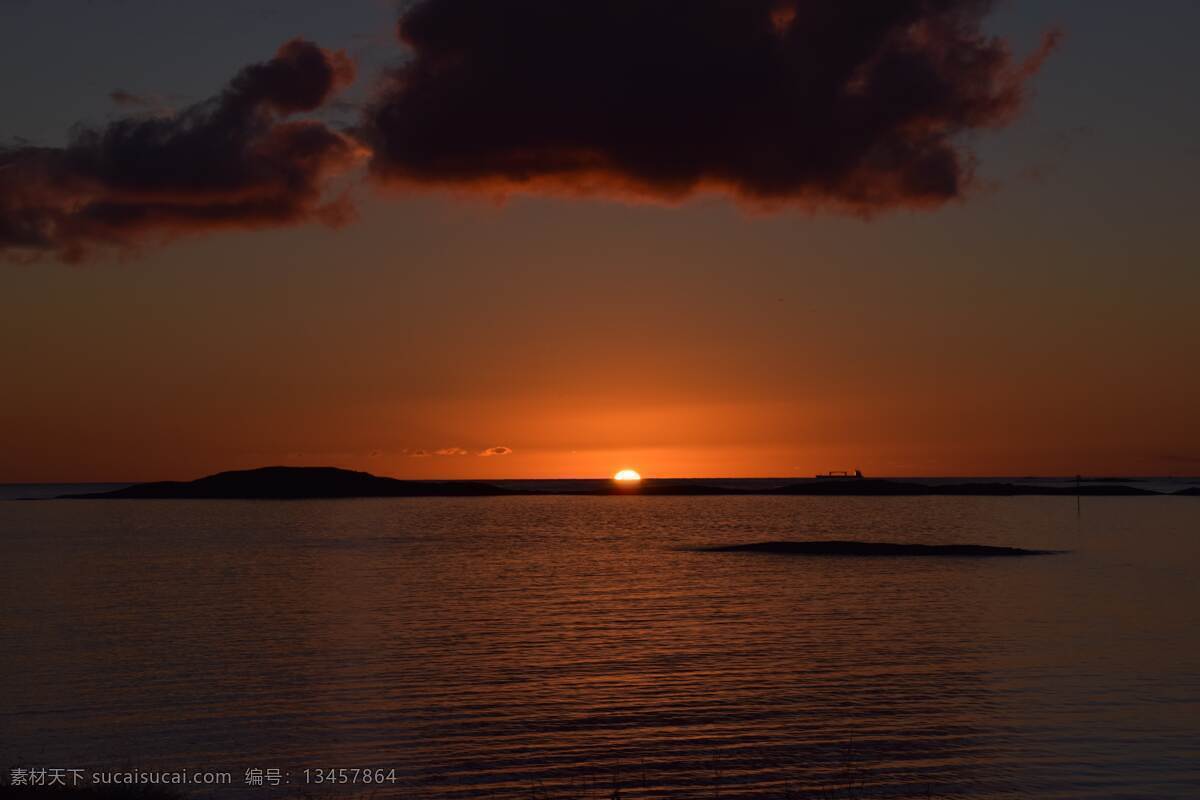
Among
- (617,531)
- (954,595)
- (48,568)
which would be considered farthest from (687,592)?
(617,531)

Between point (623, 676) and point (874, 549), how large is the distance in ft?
227

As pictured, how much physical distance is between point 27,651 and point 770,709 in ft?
100

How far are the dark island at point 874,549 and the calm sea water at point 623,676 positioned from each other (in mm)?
11961

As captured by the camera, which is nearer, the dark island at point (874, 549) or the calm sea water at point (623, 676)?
the calm sea water at point (623, 676)

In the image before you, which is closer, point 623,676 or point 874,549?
point 623,676

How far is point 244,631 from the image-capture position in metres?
51.4

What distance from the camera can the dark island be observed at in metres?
99.1

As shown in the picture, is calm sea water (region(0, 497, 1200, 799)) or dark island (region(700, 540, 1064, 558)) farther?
dark island (region(700, 540, 1064, 558))

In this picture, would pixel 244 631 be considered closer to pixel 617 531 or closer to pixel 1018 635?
pixel 1018 635

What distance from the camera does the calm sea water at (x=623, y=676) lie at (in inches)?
1098

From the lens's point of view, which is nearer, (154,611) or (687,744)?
(687,744)

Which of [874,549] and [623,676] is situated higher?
[623,676]

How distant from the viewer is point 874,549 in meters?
104

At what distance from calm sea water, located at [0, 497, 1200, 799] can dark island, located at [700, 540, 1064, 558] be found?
11961 mm
